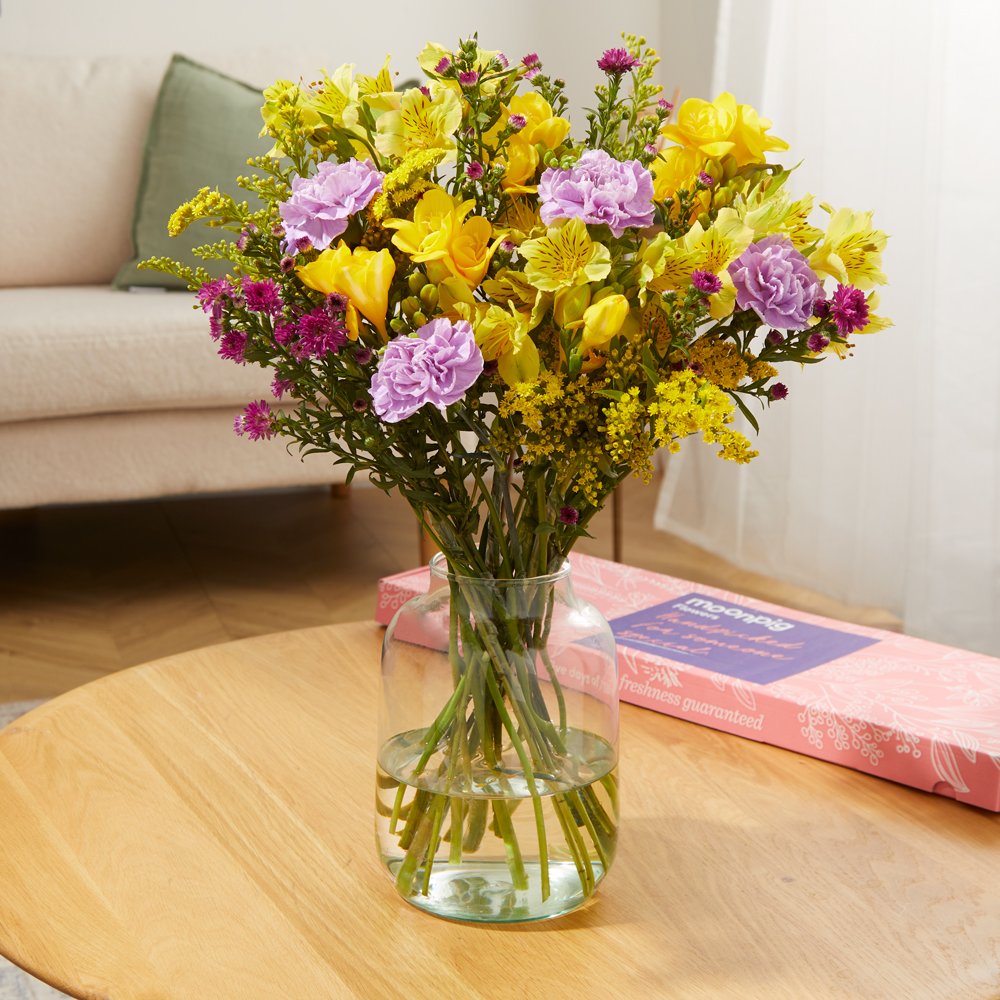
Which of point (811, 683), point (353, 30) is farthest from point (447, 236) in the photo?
point (353, 30)

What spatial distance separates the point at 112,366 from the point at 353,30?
4.66 feet

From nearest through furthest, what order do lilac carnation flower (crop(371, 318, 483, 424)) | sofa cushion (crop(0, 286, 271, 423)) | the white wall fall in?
lilac carnation flower (crop(371, 318, 483, 424)) → sofa cushion (crop(0, 286, 271, 423)) → the white wall

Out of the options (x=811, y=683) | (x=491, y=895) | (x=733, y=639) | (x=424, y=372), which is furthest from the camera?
(x=733, y=639)

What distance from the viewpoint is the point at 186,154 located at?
2.61 metres

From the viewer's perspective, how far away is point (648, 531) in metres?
2.85

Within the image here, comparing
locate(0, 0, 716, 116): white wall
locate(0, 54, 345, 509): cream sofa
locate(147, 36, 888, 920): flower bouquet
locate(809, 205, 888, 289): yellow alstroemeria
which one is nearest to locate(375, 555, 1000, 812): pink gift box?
locate(147, 36, 888, 920): flower bouquet

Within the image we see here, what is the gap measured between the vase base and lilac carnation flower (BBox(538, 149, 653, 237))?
0.32 metres

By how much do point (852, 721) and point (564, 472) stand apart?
0.32 m

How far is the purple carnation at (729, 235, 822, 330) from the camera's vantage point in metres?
0.59

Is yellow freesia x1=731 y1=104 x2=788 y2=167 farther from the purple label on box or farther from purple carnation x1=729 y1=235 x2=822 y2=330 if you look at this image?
the purple label on box

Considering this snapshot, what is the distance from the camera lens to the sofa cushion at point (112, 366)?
210 centimetres

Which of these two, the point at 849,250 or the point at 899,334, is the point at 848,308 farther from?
the point at 899,334

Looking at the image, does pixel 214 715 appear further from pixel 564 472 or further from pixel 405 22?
pixel 405 22

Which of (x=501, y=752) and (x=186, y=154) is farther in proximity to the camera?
(x=186, y=154)
